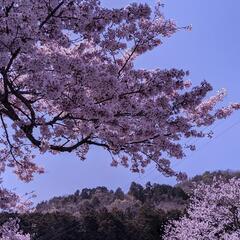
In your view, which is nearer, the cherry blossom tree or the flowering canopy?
the flowering canopy

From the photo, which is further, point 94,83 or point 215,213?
point 215,213

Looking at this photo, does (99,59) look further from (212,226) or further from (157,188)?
(157,188)

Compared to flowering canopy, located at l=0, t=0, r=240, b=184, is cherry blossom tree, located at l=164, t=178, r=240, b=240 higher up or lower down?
higher up

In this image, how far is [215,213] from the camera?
3841cm

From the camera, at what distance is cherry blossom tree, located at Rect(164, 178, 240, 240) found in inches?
1435

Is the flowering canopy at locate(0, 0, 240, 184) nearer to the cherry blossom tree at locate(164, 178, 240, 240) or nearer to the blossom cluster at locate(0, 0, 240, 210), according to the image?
the blossom cluster at locate(0, 0, 240, 210)

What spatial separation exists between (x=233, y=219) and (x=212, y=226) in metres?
3.62

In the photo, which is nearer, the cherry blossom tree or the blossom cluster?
the blossom cluster

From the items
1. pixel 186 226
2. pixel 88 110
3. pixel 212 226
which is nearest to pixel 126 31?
pixel 88 110

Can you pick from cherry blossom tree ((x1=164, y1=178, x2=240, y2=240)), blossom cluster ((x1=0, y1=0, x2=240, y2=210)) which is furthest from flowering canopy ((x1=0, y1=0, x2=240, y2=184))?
cherry blossom tree ((x1=164, y1=178, x2=240, y2=240))

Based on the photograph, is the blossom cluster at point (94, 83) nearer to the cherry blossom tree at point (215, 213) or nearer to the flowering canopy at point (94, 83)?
the flowering canopy at point (94, 83)

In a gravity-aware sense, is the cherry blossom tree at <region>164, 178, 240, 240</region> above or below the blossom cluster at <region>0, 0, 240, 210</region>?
above

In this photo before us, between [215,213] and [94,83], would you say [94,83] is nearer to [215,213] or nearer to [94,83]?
[94,83]

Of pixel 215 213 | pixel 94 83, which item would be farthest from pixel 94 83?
pixel 215 213
